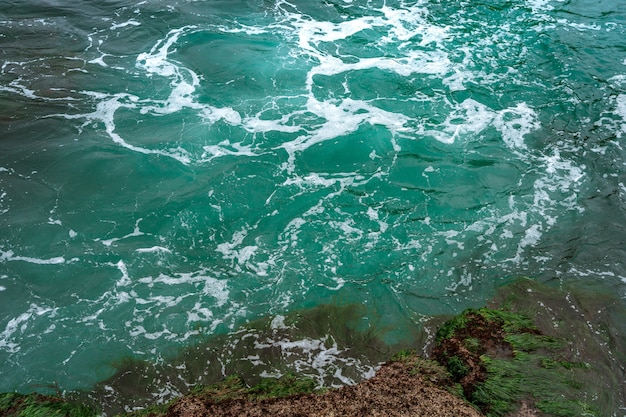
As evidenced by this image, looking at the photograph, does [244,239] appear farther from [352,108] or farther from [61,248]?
[352,108]

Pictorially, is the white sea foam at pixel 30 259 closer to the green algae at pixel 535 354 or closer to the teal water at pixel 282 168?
the teal water at pixel 282 168

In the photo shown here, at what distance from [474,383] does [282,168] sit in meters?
7.68

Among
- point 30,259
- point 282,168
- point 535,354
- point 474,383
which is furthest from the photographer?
point 282,168

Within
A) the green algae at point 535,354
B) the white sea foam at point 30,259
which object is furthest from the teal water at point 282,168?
the green algae at point 535,354

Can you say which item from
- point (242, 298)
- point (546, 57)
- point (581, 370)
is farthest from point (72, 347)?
point (546, 57)

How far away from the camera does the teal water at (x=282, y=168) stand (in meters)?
9.95

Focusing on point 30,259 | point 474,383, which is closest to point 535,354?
point 474,383

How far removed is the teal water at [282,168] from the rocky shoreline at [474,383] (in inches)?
30.3

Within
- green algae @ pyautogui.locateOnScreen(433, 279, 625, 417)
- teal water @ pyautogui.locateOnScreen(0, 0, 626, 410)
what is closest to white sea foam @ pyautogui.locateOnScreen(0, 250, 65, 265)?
teal water @ pyautogui.locateOnScreen(0, 0, 626, 410)

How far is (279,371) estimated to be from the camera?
859 cm

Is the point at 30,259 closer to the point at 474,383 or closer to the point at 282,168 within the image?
the point at 282,168

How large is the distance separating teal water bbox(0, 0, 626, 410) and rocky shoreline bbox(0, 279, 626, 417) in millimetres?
768

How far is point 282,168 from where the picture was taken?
13031 mm

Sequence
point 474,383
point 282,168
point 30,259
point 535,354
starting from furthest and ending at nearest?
point 282,168, point 30,259, point 535,354, point 474,383
